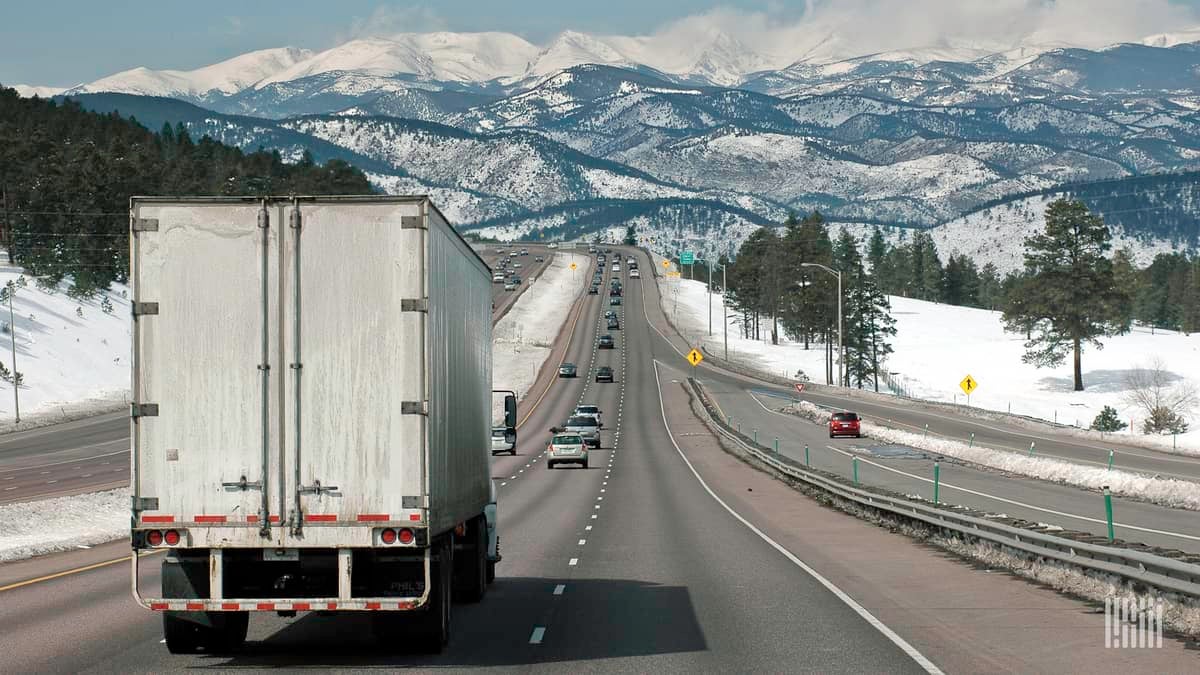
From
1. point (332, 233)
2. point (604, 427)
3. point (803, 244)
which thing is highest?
point (803, 244)

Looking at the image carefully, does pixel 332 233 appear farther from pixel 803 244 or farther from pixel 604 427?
pixel 803 244

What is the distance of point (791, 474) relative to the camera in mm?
47500

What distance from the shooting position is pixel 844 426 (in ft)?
247

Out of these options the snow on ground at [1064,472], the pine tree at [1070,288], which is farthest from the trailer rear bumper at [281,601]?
the pine tree at [1070,288]

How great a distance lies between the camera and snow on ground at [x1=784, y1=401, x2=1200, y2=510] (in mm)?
39219

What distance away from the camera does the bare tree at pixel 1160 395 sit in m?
87.4

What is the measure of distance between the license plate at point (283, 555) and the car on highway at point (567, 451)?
47581 millimetres

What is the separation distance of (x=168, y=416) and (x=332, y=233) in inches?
87.3

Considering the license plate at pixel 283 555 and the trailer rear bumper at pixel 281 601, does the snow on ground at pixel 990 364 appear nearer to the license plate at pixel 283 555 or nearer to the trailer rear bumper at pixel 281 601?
→ the trailer rear bumper at pixel 281 601

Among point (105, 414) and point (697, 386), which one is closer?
point (105, 414)

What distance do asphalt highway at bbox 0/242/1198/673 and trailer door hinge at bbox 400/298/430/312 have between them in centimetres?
336

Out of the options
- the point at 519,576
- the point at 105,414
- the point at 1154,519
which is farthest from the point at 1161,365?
the point at 519,576

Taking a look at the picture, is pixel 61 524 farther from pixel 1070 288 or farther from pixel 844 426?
pixel 1070 288

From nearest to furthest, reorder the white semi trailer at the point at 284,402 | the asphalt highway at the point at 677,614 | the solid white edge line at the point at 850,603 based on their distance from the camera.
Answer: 1. the white semi trailer at the point at 284,402
2. the solid white edge line at the point at 850,603
3. the asphalt highway at the point at 677,614
